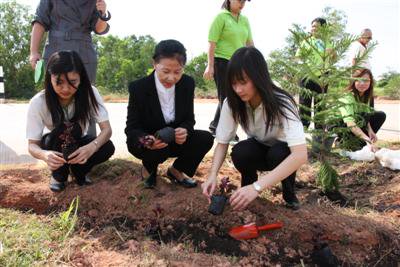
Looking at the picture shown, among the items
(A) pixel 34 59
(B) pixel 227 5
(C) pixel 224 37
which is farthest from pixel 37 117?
(B) pixel 227 5

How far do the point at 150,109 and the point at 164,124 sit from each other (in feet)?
0.52

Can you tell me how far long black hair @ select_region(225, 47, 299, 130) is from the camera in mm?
2230

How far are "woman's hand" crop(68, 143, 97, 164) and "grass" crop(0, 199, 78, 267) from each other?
38cm

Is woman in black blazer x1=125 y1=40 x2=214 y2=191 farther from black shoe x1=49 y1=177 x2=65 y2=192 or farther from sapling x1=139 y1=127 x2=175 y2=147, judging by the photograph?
black shoe x1=49 y1=177 x2=65 y2=192

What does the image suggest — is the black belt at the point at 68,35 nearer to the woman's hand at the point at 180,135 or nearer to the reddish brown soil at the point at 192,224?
the reddish brown soil at the point at 192,224

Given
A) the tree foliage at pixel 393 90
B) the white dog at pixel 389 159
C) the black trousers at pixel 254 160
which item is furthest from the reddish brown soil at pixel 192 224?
the tree foliage at pixel 393 90

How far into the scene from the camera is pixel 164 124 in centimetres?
300

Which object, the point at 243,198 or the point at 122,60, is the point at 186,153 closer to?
the point at 243,198

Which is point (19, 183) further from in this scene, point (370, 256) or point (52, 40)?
point (370, 256)

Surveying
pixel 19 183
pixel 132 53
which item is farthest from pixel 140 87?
pixel 132 53

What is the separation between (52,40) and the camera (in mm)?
3422

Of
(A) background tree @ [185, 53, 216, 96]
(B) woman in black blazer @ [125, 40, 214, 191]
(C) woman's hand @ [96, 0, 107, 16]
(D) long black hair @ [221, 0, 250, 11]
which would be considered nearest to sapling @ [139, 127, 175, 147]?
(B) woman in black blazer @ [125, 40, 214, 191]

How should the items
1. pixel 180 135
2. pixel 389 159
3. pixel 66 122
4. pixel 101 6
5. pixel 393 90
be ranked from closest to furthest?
1. pixel 180 135
2. pixel 66 122
3. pixel 101 6
4. pixel 389 159
5. pixel 393 90

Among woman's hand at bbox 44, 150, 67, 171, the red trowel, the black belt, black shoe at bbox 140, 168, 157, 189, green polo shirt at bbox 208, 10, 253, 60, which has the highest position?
green polo shirt at bbox 208, 10, 253, 60
